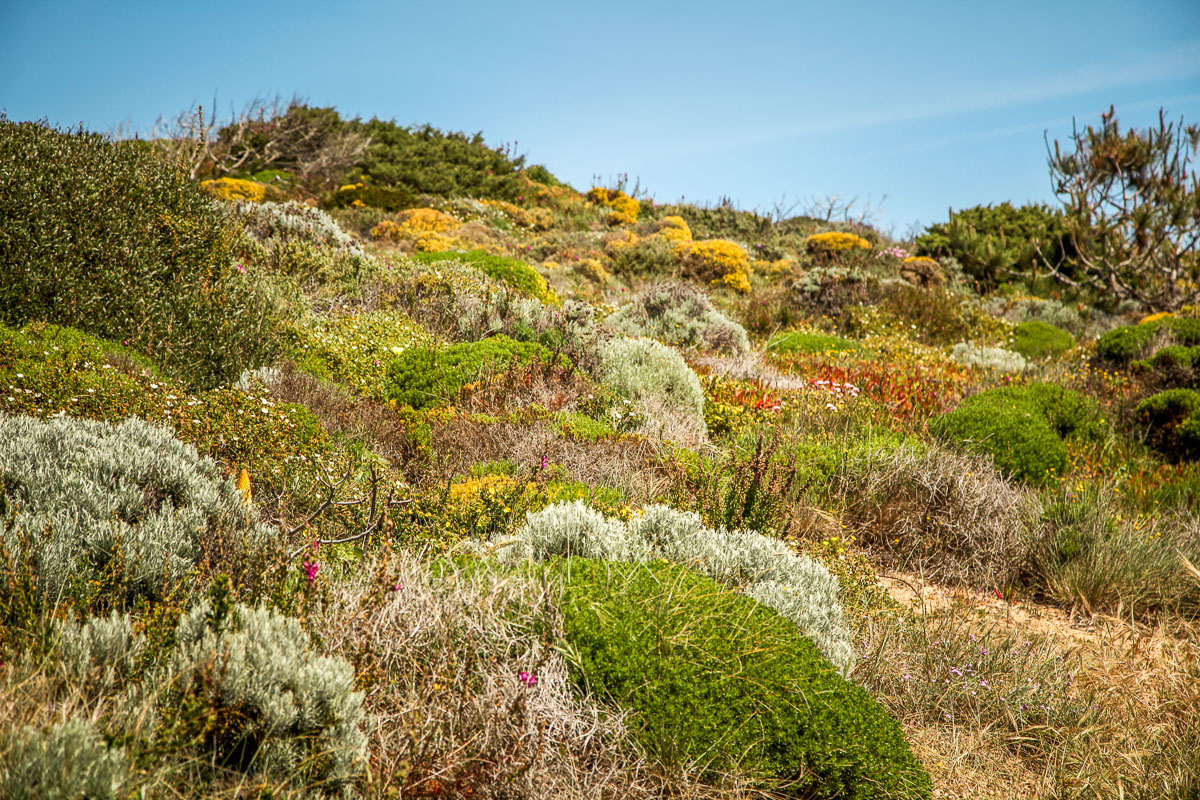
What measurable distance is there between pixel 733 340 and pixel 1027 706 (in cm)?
838

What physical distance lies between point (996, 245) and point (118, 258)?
77.1ft

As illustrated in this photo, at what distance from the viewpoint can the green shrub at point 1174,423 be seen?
7598 mm

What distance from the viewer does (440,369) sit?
22.3ft

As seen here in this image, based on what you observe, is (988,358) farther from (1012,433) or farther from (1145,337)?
(1012,433)

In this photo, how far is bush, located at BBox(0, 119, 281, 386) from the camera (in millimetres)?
5574

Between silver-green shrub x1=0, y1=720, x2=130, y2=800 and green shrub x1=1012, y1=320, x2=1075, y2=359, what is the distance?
14.9 m

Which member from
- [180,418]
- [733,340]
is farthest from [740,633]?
[733,340]

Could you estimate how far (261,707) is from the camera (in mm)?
2070

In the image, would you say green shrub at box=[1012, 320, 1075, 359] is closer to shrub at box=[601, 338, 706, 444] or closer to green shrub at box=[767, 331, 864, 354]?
green shrub at box=[767, 331, 864, 354]

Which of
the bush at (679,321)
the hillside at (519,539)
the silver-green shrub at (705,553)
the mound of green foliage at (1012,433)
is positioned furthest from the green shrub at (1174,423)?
the silver-green shrub at (705,553)

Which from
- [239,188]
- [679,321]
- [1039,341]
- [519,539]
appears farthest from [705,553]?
[239,188]

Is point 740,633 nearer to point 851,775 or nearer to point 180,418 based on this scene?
point 851,775

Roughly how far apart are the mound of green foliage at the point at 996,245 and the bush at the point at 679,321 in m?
13.4

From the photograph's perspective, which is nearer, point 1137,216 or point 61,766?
point 61,766
